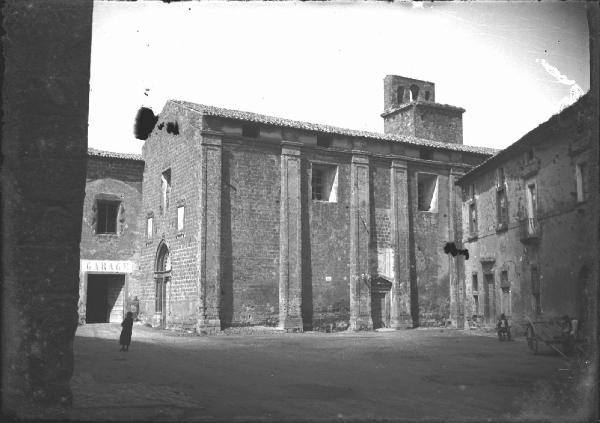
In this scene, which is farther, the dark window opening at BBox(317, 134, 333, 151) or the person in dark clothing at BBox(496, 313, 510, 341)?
the dark window opening at BBox(317, 134, 333, 151)

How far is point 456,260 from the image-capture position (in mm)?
27672

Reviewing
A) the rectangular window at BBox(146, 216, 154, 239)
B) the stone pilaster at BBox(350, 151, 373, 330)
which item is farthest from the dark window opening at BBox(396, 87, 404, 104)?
the rectangular window at BBox(146, 216, 154, 239)

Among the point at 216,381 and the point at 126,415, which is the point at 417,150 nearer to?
the point at 216,381

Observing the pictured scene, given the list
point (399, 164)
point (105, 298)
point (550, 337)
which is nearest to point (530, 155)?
point (550, 337)

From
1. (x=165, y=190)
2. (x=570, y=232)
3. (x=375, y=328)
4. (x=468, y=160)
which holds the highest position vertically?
(x=468, y=160)

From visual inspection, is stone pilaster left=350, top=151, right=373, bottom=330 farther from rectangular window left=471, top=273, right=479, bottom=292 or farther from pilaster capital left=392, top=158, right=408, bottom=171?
rectangular window left=471, top=273, right=479, bottom=292

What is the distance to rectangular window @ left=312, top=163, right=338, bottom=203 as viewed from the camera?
82.6 ft

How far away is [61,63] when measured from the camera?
4.51m

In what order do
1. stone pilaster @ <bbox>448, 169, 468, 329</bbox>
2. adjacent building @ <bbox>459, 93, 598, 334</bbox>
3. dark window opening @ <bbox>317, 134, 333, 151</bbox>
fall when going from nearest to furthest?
adjacent building @ <bbox>459, 93, 598, 334</bbox> → dark window opening @ <bbox>317, 134, 333, 151</bbox> → stone pilaster @ <bbox>448, 169, 468, 329</bbox>

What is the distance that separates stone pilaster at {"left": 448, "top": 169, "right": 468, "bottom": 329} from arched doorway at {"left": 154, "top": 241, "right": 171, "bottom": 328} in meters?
12.9

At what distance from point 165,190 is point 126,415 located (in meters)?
20.6

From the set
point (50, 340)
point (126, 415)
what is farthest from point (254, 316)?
point (50, 340)

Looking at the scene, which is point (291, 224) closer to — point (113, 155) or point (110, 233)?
point (110, 233)

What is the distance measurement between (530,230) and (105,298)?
18.6 metres
